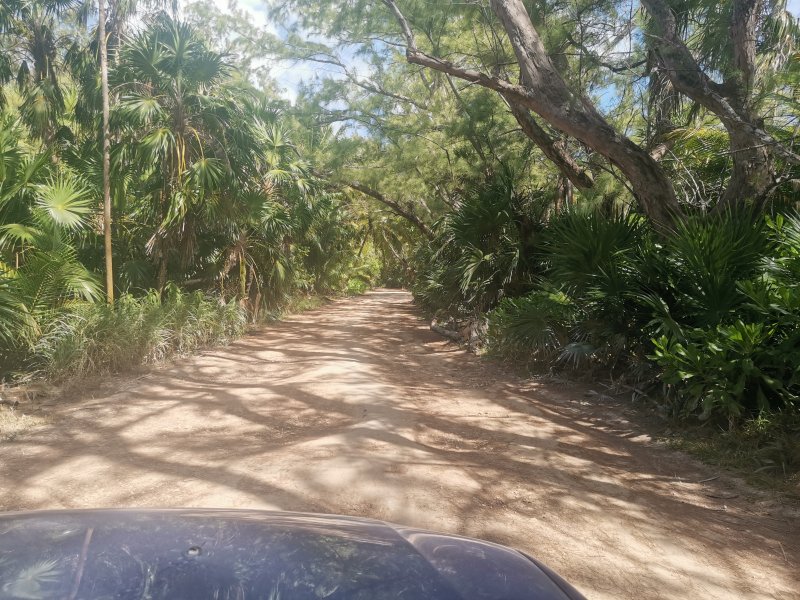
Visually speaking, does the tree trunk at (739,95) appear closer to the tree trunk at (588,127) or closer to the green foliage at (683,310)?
the tree trunk at (588,127)

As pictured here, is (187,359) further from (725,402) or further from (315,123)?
(315,123)

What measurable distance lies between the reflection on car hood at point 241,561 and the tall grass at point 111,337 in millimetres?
7183

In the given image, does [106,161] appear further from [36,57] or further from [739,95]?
[739,95]

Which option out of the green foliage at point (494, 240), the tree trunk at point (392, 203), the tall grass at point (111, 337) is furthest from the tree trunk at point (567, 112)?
the tree trunk at point (392, 203)

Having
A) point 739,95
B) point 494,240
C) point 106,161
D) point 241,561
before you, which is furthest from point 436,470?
point 494,240

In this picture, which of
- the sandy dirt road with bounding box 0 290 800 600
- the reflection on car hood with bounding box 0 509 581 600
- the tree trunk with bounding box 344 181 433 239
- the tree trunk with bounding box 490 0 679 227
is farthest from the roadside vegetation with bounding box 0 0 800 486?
the reflection on car hood with bounding box 0 509 581 600

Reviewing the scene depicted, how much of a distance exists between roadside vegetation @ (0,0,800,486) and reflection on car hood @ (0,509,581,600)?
456 centimetres

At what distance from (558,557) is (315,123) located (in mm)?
18659

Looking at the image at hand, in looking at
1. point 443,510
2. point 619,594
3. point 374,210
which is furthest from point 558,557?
point 374,210

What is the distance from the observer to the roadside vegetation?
6742mm

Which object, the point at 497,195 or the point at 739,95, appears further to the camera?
the point at 497,195

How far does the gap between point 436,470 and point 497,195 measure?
820 centimetres

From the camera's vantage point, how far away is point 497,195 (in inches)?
501

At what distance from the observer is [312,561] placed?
176 cm
